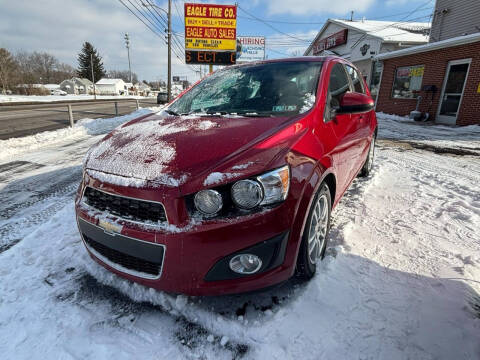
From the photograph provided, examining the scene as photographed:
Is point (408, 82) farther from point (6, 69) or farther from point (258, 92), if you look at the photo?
point (6, 69)

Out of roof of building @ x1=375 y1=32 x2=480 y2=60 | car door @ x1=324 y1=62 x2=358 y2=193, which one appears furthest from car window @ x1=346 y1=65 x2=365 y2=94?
roof of building @ x1=375 y1=32 x2=480 y2=60

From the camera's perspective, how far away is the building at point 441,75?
10094mm

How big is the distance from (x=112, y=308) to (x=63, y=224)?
143 cm

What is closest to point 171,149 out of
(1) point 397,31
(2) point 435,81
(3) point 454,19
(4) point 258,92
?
(4) point 258,92

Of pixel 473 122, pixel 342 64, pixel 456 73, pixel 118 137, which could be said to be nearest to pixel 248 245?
pixel 118 137

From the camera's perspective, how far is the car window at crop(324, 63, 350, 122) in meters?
2.33

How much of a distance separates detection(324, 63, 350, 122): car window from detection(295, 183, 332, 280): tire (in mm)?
640

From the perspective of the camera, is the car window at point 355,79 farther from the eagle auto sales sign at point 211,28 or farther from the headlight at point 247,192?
the eagle auto sales sign at point 211,28

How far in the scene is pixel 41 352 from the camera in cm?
150

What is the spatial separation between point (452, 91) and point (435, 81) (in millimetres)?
922

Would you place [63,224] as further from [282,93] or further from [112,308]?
[282,93]

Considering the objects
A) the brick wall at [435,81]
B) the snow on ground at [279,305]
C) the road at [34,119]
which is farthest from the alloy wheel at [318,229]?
the brick wall at [435,81]

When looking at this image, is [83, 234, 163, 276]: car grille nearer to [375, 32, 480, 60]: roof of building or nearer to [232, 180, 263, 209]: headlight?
[232, 180, 263, 209]: headlight

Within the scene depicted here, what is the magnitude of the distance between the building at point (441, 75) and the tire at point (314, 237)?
1116cm
